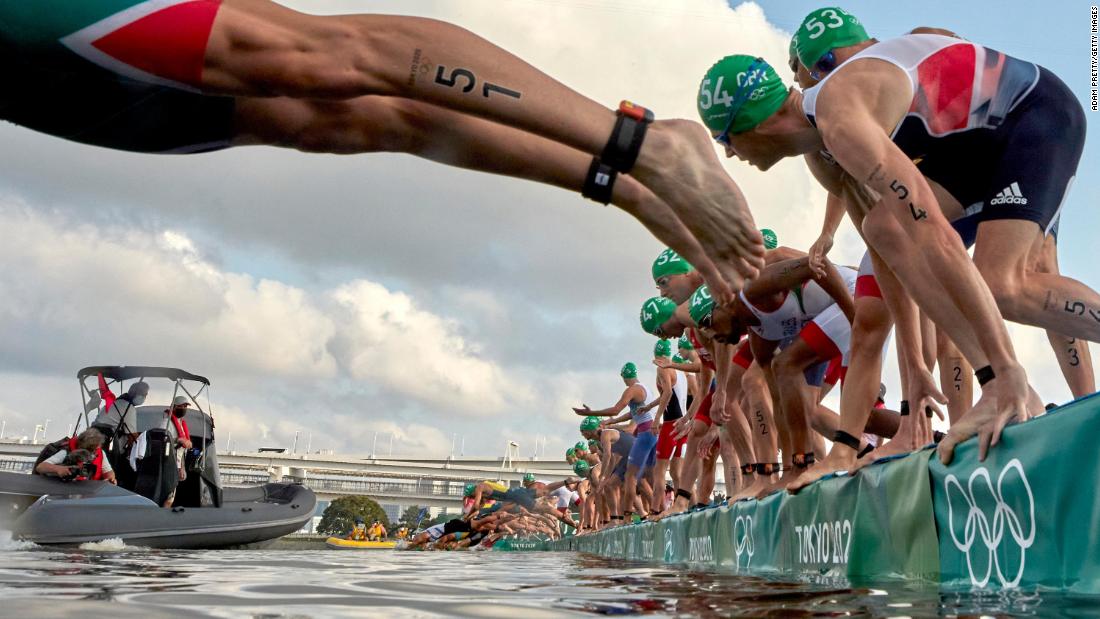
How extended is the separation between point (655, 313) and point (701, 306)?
4.99ft

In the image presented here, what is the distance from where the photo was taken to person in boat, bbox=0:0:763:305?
1.88 metres

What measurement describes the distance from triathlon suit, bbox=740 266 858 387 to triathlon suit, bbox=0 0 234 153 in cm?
397

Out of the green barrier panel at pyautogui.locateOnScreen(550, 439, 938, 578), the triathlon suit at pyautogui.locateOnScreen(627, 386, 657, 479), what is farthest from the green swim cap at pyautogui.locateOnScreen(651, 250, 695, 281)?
the triathlon suit at pyautogui.locateOnScreen(627, 386, 657, 479)

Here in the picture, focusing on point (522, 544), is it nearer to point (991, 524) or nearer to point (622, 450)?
point (622, 450)

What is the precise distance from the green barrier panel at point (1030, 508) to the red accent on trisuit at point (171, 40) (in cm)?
200

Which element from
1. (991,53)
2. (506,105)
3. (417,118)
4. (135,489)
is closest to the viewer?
(506,105)

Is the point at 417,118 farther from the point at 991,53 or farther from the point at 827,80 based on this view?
the point at 991,53

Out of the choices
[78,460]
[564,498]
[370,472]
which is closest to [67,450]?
[78,460]

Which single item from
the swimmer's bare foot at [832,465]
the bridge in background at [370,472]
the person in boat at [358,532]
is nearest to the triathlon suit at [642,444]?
the swimmer's bare foot at [832,465]

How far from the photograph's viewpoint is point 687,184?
2127 mm

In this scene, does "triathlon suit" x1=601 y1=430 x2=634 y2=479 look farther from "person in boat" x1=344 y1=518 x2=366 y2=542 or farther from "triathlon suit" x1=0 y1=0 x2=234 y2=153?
"person in boat" x1=344 y1=518 x2=366 y2=542

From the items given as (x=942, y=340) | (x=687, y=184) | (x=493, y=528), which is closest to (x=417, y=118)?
(x=687, y=184)

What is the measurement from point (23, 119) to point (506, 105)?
3.97 feet

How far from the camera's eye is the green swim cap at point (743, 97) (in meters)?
4.00
